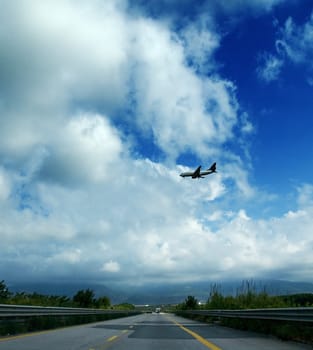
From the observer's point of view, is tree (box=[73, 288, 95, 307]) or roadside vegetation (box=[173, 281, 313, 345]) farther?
tree (box=[73, 288, 95, 307])

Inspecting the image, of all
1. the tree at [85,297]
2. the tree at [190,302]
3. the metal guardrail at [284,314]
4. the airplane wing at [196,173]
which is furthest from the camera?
the tree at [190,302]

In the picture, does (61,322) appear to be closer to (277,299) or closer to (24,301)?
(24,301)

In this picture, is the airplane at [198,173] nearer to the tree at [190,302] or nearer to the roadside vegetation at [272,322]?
the roadside vegetation at [272,322]

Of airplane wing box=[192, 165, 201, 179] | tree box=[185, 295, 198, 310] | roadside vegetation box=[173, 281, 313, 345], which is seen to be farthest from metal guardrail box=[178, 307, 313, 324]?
tree box=[185, 295, 198, 310]

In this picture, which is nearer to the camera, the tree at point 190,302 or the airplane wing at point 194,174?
the airplane wing at point 194,174

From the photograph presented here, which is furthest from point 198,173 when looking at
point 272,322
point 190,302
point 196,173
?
point 190,302

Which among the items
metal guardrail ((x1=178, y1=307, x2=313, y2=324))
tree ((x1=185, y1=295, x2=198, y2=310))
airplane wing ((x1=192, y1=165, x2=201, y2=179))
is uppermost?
airplane wing ((x1=192, y1=165, x2=201, y2=179))

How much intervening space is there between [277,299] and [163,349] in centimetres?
1320

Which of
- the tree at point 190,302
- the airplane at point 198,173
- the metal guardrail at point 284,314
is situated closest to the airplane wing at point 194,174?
the airplane at point 198,173

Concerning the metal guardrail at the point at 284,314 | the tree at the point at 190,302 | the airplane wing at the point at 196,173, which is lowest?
the metal guardrail at the point at 284,314

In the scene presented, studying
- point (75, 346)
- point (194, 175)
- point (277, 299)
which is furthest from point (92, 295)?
point (75, 346)

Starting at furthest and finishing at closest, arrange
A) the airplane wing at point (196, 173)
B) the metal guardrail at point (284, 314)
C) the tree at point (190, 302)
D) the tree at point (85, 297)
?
the tree at point (190, 302)
the tree at point (85, 297)
the airplane wing at point (196, 173)
the metal guardrail at point (284, 314)

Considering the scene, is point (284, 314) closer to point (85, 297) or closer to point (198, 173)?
point (198, 173)

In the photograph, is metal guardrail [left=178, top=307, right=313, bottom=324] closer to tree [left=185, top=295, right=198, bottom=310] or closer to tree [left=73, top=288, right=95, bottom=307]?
tree [left=73, top=288, right=95, bottom=307]
